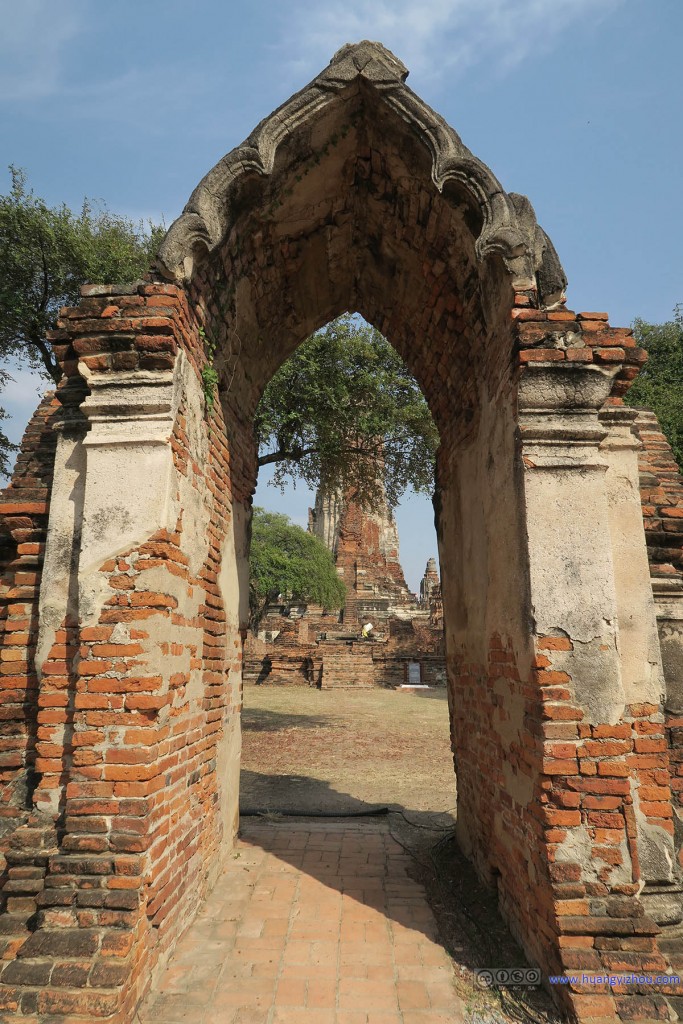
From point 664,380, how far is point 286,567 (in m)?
18.6

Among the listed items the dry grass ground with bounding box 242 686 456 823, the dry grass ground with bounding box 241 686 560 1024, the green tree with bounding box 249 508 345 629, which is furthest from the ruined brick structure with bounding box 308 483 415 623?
the dry grass ground with bounding box 242 686 456 823

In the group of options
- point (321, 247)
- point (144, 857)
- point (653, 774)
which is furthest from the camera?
point (321, 247)

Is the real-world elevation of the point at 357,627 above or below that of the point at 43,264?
below

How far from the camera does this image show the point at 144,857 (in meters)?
2.87

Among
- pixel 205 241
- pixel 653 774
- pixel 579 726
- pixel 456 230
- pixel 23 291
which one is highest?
pixel 23 291

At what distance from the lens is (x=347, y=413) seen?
10.8 metres

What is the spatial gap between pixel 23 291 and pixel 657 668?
1138 cm

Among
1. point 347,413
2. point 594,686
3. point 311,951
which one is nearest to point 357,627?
point 347,413

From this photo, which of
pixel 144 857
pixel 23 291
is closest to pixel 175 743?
pixel 144 857

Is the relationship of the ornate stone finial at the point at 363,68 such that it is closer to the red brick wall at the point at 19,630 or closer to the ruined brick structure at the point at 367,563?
the red brick wall at the point at 19,630

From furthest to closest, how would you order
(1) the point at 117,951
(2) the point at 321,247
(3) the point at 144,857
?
(2) the point at 321,247 → (3) the point at 144,857 → (1) the point at 117,951

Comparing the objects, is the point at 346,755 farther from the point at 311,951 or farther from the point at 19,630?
the point at 19,630

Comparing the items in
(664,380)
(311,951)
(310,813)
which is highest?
(664,380)

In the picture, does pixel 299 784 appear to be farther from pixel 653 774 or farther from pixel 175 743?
pixel 653 774
